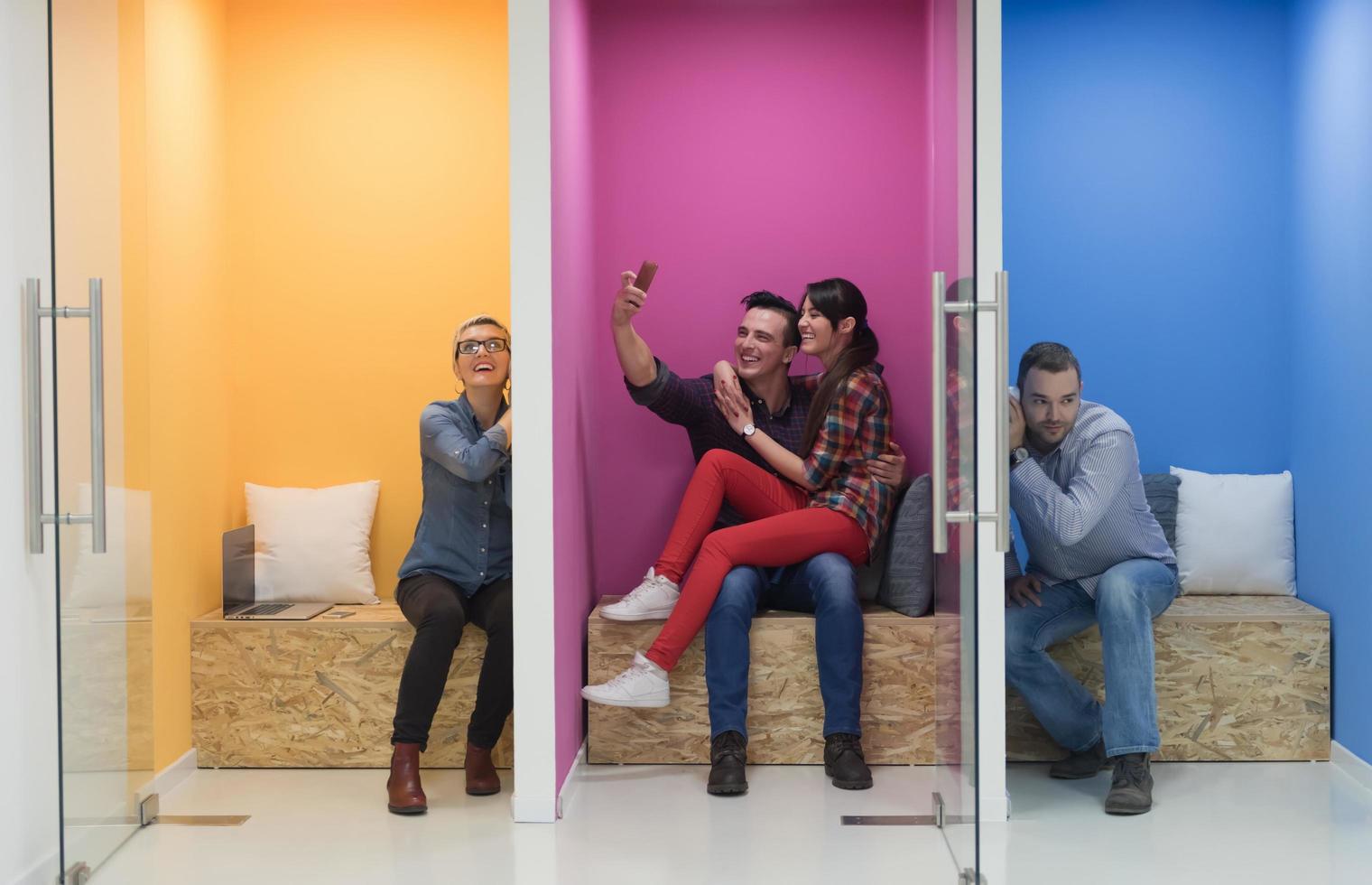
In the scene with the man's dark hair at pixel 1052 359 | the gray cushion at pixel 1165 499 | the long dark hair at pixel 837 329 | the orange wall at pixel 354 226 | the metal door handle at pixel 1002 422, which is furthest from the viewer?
the orange wall at pixel 354 226

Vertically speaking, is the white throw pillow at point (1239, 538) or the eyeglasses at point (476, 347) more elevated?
the eyeglasses at point (476, 347)

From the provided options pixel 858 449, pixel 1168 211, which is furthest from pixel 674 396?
pixel 1168 211

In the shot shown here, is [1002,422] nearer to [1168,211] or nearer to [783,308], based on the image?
[783,308]

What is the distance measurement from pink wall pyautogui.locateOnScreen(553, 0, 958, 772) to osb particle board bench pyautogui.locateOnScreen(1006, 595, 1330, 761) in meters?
1.04

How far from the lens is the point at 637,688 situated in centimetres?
353

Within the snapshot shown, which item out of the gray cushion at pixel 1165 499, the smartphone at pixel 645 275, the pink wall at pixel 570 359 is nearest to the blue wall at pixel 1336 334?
the gray cushion at pixel 1165 499

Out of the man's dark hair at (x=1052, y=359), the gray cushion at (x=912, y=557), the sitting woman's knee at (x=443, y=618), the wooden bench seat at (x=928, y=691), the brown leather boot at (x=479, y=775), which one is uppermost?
the man's dark hair at (x=1052, y=359)

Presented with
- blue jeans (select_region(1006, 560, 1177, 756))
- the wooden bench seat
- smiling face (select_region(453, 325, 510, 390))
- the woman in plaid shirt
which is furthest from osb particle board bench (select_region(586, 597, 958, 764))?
smiling face (select_region(453, 325, 510, 390))

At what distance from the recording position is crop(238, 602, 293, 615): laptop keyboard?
149 inches

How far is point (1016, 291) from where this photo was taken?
13.8 ft

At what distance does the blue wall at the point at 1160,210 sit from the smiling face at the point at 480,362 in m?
1.67

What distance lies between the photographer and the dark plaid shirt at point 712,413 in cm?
400

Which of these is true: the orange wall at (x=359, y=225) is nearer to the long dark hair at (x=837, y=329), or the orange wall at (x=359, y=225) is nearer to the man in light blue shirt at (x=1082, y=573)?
the long dark hair at (x=837, y=329)

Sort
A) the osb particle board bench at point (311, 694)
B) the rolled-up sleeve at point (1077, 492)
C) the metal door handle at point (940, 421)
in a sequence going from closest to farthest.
→ the metal door handle at point (940, 421) → the rolled-up sleeve at point (1077, 492) → the osb particle board bench at point (311, 694)
